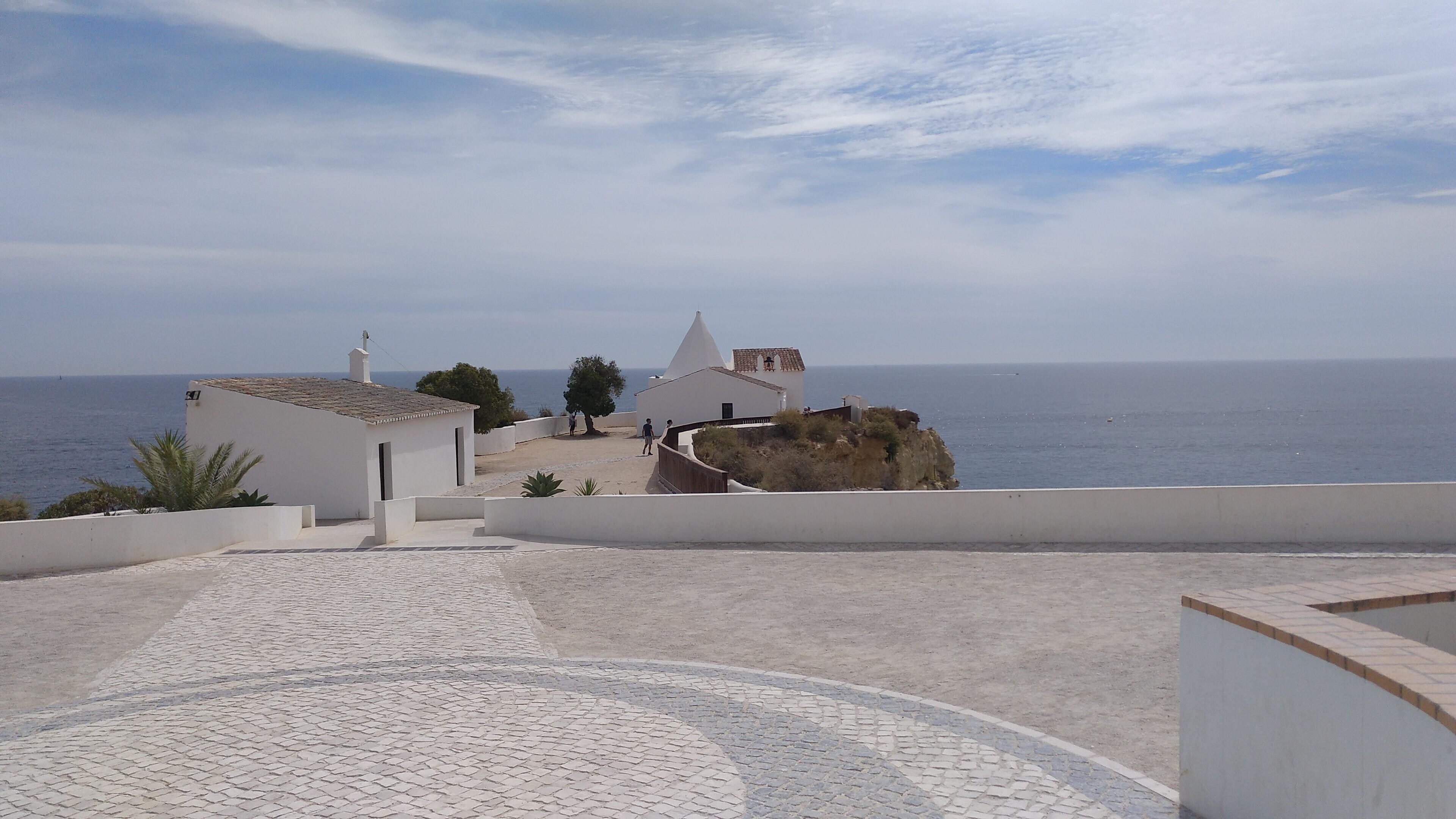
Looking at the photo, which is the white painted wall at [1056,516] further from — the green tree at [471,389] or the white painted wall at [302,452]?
the green tree at [471,389]

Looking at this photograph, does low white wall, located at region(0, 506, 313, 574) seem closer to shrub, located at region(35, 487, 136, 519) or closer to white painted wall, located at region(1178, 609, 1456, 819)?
shrub, located at region(35, 487, 136, 519)

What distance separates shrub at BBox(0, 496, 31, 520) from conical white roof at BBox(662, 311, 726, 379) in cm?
3173

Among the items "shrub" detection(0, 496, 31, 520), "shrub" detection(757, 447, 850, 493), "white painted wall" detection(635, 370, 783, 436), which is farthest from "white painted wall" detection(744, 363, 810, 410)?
"shrub" detection(0, 496, 31, 520)

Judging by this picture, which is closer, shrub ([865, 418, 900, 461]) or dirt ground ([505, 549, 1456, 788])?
dirt ground ([505, 549, 1456, 788])

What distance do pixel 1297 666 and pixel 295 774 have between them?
586cm

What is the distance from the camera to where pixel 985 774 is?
607 cm

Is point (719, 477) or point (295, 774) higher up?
point (719, 477)

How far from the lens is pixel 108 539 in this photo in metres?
14.1

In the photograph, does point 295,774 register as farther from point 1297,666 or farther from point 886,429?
point 886,429

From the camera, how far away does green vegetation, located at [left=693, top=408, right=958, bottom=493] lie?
3094cm

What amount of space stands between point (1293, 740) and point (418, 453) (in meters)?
22.7

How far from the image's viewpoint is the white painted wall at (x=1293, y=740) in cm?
392

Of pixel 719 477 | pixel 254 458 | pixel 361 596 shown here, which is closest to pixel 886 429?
pixel 719 477

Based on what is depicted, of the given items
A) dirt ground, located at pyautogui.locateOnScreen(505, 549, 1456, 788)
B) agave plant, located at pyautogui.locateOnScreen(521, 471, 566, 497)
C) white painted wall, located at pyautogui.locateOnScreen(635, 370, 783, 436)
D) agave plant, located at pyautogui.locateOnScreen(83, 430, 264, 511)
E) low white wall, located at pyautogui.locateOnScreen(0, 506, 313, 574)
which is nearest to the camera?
dirt ground, located at pyautogui.locateOnScreen(505, 549, 1456, 788)
